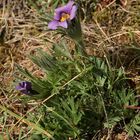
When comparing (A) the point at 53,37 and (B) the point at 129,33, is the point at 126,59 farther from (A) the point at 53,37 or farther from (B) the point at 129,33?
(A) the point at 53,37

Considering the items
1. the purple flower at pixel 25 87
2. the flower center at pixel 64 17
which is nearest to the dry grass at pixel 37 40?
the purple flower at pixel 25 87

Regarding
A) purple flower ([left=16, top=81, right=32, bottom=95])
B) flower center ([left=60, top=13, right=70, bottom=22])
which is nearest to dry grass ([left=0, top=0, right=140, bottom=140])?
purple flower ([left=16, top=81, right=32, bottom=95])

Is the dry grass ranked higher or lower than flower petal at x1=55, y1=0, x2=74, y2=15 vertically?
lower

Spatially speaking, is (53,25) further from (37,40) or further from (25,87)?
(37,40)

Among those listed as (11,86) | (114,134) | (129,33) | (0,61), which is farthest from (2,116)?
(129,33)

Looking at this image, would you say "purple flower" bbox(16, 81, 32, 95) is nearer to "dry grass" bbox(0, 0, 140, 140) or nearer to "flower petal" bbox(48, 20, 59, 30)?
"dry grass" bbox(0, 0, 140, 140)
